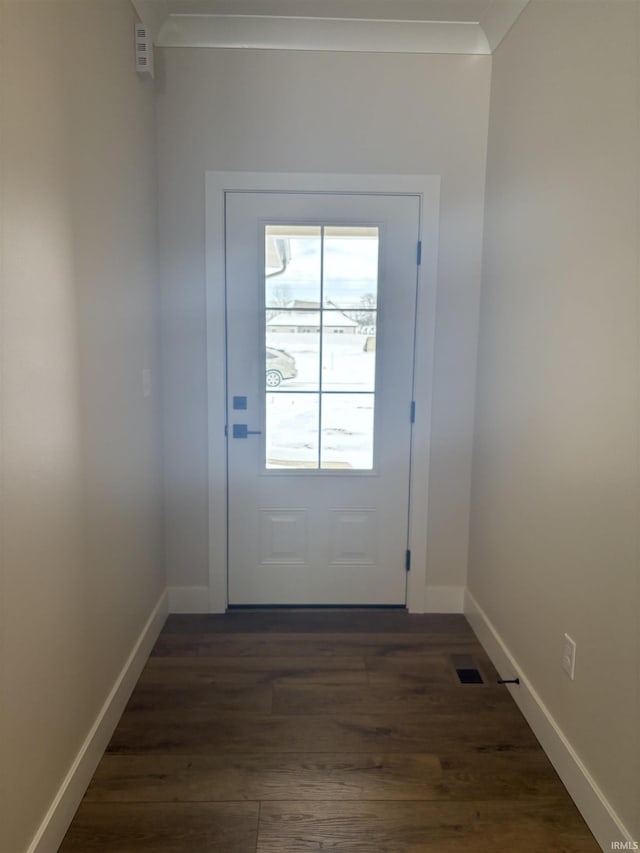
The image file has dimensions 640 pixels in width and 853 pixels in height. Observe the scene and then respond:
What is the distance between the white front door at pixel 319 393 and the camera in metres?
2.67

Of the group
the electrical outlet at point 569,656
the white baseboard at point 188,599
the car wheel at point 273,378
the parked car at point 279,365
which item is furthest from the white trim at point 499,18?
the white baseboard at point 188,599

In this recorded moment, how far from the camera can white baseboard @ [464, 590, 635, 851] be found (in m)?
1.54

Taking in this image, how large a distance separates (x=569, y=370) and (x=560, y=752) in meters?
1.24

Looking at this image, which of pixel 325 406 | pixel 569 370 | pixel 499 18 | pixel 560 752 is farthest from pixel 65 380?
pixel 499 18

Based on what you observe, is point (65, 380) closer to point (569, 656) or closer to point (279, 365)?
point (279, 365)

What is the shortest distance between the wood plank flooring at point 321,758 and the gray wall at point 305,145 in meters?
1.01

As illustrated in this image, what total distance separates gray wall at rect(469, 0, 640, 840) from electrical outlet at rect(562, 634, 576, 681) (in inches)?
1.4

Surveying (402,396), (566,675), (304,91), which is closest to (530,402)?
(402,396)

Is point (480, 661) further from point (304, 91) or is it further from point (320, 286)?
point (304, 91)

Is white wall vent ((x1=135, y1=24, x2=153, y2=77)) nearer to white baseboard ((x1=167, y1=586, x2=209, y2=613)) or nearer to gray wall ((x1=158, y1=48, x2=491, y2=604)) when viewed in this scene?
gray wall ((x1=158, y1=48, x2=491, y2=604))

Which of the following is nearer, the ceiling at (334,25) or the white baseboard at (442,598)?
the ceiling at (334,25)

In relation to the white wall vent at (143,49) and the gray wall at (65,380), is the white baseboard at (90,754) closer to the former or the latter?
the gray wall at (65,380)

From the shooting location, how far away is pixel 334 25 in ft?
8.12

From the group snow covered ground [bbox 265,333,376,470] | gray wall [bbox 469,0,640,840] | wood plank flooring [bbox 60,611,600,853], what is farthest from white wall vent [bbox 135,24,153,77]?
wood plank flooring [bbox 60,611,600,853]
